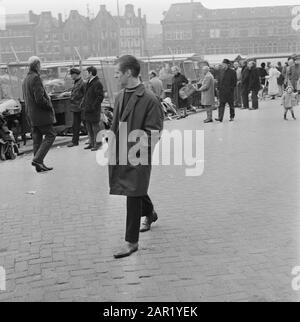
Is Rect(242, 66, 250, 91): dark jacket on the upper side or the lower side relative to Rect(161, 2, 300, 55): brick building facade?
lower

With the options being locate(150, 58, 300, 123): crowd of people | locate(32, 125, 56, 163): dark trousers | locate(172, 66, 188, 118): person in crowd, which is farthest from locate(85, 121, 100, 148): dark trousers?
locate(172, 66, 188, 118): person in crowd

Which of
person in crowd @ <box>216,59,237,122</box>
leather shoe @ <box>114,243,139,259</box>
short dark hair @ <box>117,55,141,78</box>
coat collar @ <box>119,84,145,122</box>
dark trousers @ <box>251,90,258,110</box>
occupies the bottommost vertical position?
leather shoe @ <box>114,243,139,259</box>

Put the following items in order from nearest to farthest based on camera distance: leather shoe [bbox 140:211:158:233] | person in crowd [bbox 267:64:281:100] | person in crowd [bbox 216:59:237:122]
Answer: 1. leather shoe [bbox 140:211:158:233]
2. person in crowd [bbox 216:59:237:122]
3. person in crowd [bbox 267:64:281:100]

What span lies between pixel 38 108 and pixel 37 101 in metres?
0.17

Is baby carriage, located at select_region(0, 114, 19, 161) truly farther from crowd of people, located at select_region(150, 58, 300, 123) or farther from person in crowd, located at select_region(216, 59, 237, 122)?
person in crowd, located at select_region(216, 59, 237, 122)

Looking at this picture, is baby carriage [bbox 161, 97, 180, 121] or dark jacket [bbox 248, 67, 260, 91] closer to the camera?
baby carriage [bbox 161, 97, 180, 121]

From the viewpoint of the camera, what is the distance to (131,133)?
16.0 ft

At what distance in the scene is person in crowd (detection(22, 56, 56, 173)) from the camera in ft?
29.2

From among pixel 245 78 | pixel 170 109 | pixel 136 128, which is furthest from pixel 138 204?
pixel 245 78

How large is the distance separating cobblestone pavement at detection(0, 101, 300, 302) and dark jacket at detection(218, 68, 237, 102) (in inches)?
232

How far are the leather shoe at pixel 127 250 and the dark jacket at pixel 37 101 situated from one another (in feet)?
14.6

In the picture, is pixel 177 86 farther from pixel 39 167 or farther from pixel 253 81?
pixel 39 167

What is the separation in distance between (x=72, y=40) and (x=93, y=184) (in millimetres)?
70875

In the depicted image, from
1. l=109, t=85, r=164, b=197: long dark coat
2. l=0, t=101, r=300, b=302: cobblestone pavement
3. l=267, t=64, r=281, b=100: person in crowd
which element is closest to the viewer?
l=0, t=101, r=300, b=302: cobblestone pavement
